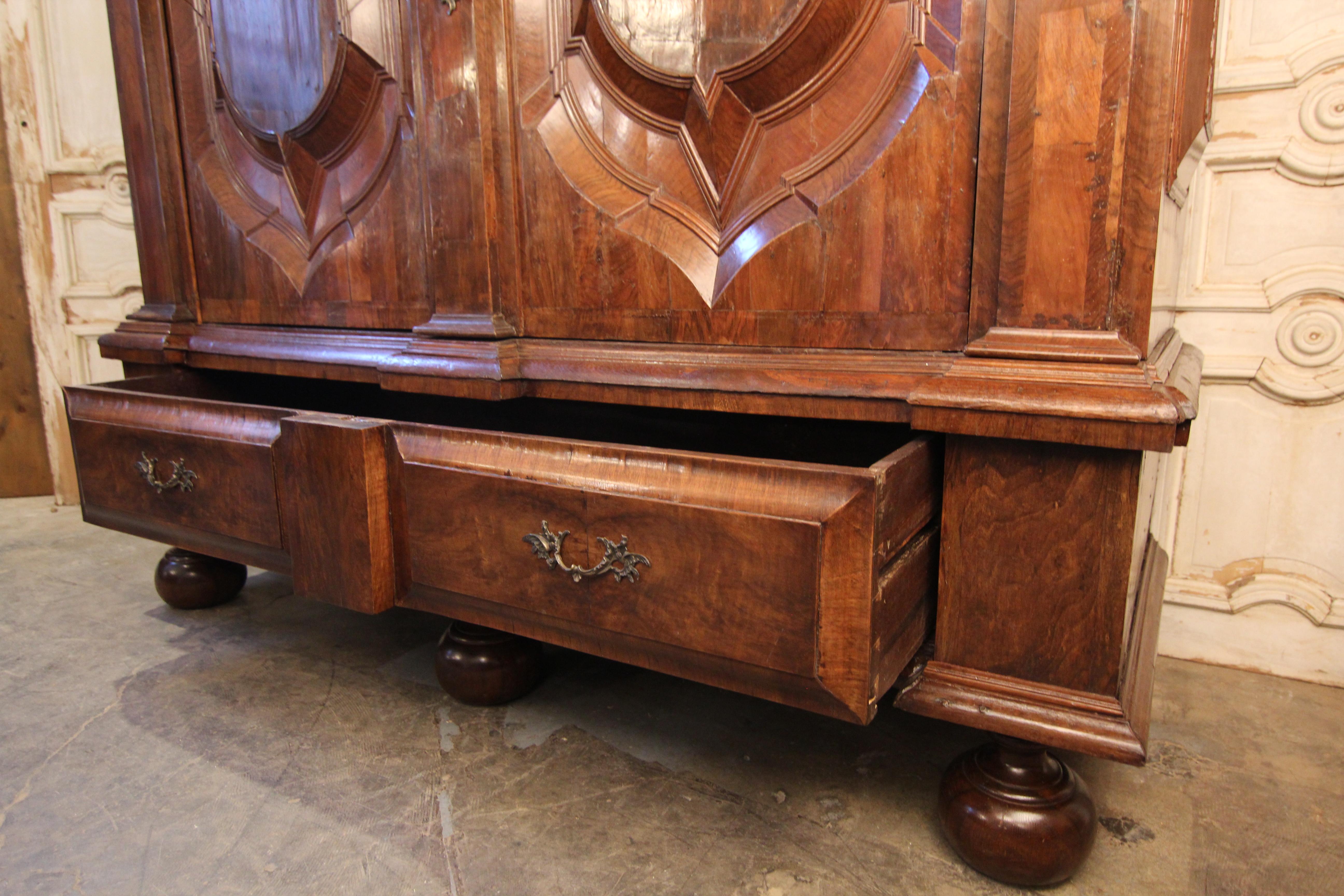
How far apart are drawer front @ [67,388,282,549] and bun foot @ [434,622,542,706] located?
0.26 meters

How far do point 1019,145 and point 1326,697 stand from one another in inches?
40.5

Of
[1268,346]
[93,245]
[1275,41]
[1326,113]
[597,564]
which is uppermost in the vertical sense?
[1275,41]

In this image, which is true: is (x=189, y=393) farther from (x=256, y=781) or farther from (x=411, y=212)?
(x=256, y=781)

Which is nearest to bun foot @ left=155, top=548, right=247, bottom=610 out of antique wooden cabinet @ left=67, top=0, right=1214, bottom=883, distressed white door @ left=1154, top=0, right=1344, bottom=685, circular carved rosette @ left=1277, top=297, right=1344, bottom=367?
antique wooden cabinet @ left=67, top=0, right=1214, bottom=883

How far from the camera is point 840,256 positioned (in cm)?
83

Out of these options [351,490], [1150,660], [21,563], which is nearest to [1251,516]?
[1150,660]

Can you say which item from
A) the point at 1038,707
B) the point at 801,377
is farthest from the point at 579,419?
the point at 1038,707

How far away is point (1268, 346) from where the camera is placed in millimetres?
1225

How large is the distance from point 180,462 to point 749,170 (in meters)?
0.85

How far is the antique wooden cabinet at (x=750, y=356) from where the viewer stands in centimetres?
69

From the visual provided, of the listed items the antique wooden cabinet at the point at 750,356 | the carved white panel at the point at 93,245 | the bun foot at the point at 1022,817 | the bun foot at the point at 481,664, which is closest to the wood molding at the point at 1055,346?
the antique wooden cabinet at the point at 750,356

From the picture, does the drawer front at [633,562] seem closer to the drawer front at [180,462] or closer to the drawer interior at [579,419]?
the drawer interior at [579,419]

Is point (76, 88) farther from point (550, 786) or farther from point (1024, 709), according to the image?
point (1024, 709)

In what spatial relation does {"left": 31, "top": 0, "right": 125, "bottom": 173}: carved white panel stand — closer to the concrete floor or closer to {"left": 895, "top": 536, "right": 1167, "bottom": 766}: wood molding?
the concrete floor
